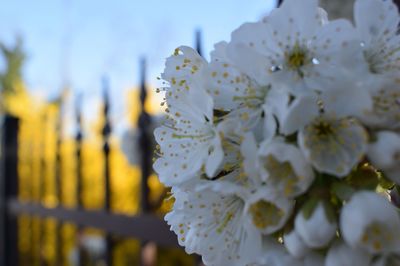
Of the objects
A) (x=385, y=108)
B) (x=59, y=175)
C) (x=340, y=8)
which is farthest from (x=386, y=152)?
(x=59, y=175)

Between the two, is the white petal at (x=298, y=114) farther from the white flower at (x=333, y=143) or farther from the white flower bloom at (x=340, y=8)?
the white flower bloom at (x=340, y=8)

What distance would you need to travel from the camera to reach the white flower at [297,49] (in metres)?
0.46

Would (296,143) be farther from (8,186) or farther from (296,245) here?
(8,186)

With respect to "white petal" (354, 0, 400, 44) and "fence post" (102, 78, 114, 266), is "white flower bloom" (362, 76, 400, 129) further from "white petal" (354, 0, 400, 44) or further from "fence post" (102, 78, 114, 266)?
"fence post" (102, 78, 114, 266)

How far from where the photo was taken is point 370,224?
0.41 meters

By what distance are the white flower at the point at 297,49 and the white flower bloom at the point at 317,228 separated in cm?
11

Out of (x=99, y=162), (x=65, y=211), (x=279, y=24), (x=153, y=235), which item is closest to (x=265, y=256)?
(x=279, y=24)

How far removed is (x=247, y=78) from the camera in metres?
0.51

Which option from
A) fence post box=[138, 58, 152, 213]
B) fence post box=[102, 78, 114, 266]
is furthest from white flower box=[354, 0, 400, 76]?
fence post box=[102, 78, 114, 266]

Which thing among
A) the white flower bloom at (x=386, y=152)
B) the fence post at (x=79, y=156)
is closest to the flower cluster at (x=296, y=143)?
the white flower bloom at (x=386, y=152)

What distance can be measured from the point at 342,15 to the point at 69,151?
9.54 feet

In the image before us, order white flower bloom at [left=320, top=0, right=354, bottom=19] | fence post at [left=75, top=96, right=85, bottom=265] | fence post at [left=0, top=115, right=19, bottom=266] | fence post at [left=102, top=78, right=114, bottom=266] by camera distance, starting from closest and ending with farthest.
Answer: white flower bloom at [left=320, top=0, right=354, bottom=19]
fence post at [left=102, top=78, right=114, bottom=266]
fence post at [left=75, top=96, right=85, bottom=265]
fence post at [left=0, top=115, right=19, bottom=266]

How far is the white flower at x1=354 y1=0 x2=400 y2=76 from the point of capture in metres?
0.49

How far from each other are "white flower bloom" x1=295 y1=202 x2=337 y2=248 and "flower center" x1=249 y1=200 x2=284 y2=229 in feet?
0.08
